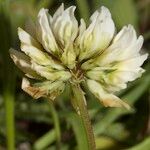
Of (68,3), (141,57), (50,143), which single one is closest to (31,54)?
(141,57)

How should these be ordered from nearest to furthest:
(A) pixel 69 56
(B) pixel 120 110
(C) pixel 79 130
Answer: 1. (A) pixel 69 56
2. (C) pixel 79 130
3. (B) pixel 120 110

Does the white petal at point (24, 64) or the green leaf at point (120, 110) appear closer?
the white petal at point (24, 64)

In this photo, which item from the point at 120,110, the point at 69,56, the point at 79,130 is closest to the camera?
the point at 69,56

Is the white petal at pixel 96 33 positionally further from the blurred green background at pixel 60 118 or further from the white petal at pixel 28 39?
the blurred green background at pixel 60 118

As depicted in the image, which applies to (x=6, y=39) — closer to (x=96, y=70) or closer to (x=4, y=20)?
(x=4, y=20)

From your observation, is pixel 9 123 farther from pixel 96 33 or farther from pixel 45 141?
pixel 96 33

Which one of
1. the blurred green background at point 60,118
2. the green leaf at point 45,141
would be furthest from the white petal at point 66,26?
the green leaf at point 45,141

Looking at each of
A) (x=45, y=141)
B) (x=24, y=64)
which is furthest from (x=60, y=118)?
(x=24, y=64)
